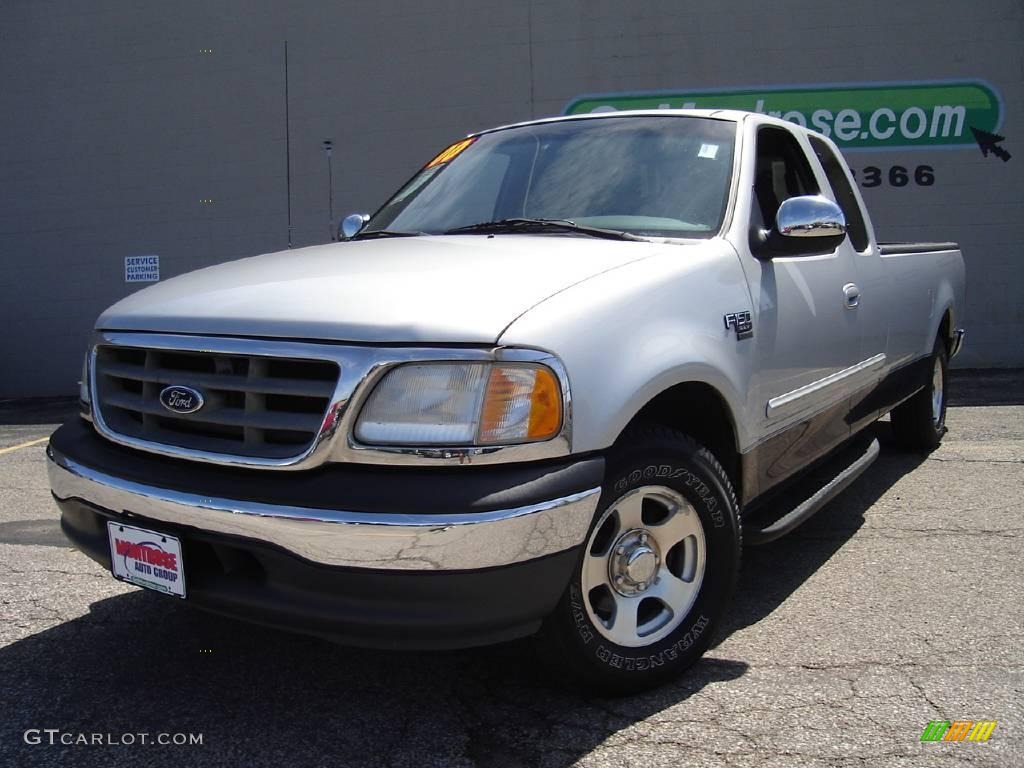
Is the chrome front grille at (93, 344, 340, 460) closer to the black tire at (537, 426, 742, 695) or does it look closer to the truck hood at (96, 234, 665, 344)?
the truck hood at (96, 234, 665, 344)

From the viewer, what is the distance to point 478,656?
3.11 meters

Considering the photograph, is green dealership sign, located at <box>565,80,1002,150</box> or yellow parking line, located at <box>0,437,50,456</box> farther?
Result: green dealership sign, located at <box>565,80,1002,150</box>

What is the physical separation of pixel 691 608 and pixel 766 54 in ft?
31.0

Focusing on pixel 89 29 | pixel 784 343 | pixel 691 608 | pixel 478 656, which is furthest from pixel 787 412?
pixel 89 29

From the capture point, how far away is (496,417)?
233 cm

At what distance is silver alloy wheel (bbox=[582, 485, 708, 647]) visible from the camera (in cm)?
269

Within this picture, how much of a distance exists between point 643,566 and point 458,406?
833 millimetres

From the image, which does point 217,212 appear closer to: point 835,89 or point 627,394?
point 835,89

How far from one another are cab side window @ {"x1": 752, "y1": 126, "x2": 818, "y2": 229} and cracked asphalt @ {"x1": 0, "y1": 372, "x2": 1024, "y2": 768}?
160 cm

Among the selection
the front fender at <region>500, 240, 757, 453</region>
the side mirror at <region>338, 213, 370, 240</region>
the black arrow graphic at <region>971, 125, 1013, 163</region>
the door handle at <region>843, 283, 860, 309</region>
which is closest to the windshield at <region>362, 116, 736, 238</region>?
the side mirror at <region>338, 213, 370, 240</region>

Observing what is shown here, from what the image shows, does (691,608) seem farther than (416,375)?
Yes

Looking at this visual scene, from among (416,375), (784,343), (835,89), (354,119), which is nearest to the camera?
(416,375)

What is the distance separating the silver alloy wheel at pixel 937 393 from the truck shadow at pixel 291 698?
10.7 ft

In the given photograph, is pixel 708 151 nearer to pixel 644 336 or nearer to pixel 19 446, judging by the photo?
pixel 644 336
